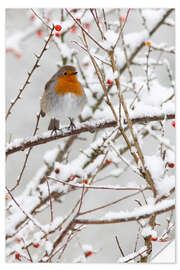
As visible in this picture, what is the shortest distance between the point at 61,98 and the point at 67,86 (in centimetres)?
5

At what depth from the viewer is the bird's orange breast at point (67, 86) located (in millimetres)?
1380

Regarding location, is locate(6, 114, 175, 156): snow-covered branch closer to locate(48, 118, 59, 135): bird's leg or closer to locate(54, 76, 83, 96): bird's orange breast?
locate(48, 118, 59, 135): bird's leg

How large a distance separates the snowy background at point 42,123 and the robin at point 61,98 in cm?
3

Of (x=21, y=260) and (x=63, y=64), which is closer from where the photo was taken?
(x=21, y=260)

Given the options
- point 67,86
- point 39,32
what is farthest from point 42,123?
point 39,32

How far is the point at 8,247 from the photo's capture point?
4.42ft

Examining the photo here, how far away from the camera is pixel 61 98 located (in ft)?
4.59

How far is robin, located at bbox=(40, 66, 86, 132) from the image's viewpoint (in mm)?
1378

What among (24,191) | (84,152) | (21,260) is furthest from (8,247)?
(84,152)

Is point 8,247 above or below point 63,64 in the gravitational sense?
below

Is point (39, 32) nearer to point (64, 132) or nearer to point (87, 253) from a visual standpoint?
point (64, 132)

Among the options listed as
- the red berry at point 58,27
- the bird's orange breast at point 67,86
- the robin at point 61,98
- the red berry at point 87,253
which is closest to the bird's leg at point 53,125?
the robin at point 61,98
